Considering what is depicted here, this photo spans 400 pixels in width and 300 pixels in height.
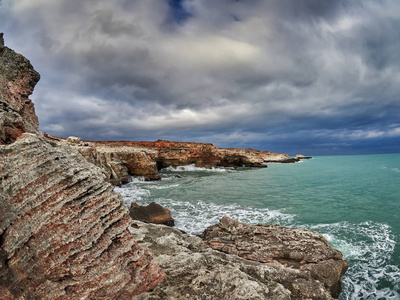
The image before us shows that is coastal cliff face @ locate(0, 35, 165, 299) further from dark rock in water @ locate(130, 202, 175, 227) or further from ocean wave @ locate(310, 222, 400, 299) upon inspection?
dark rock in water @ locate(130, 202, 175, 227)

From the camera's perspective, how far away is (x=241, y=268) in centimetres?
561

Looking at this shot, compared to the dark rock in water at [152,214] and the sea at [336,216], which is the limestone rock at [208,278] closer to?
the sea at [336,216]

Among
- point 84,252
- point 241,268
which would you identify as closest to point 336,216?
point 241,268

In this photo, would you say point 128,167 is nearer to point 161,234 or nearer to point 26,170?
point 161,234

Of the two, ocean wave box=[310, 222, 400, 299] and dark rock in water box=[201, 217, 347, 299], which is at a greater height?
dark rock in water box=[201, 217, 347, 299]

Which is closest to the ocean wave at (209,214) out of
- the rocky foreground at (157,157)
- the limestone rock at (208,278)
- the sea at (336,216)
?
the sea at (336,216)

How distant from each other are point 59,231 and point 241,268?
13.9ft

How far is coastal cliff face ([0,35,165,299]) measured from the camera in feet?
11.7

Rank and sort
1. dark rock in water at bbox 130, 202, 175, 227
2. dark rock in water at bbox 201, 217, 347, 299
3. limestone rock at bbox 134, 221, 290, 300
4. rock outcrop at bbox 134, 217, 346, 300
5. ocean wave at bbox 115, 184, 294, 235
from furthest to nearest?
1. ocean wave at bbox 115, 184, 294, 235
2. dark rock in water at bbox 130, 202, 175, 227
3. dark rock in water at bbox 201, 217, 347, 299
4. rock outcrop at bbox 134, 217, 346, 300
5. limestone rock at bbox 134, 221, 290, 300

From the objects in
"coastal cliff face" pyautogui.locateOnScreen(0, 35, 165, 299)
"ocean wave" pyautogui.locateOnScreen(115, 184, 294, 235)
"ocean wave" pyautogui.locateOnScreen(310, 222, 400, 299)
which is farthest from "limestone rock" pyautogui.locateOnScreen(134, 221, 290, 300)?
"ocean wave" pyautogui.locateOnScreen(115, 184, 294, 235)

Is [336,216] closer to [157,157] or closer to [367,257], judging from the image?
[367,257]

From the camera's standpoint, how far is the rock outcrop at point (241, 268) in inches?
180

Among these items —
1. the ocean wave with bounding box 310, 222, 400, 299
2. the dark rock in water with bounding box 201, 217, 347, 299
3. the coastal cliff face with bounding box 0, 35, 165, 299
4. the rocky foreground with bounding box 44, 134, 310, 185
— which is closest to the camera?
the coastal cliff face with bounding box 0, 35, 165, 299

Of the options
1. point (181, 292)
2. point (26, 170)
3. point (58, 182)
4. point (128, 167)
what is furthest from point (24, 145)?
point (128, 167)
